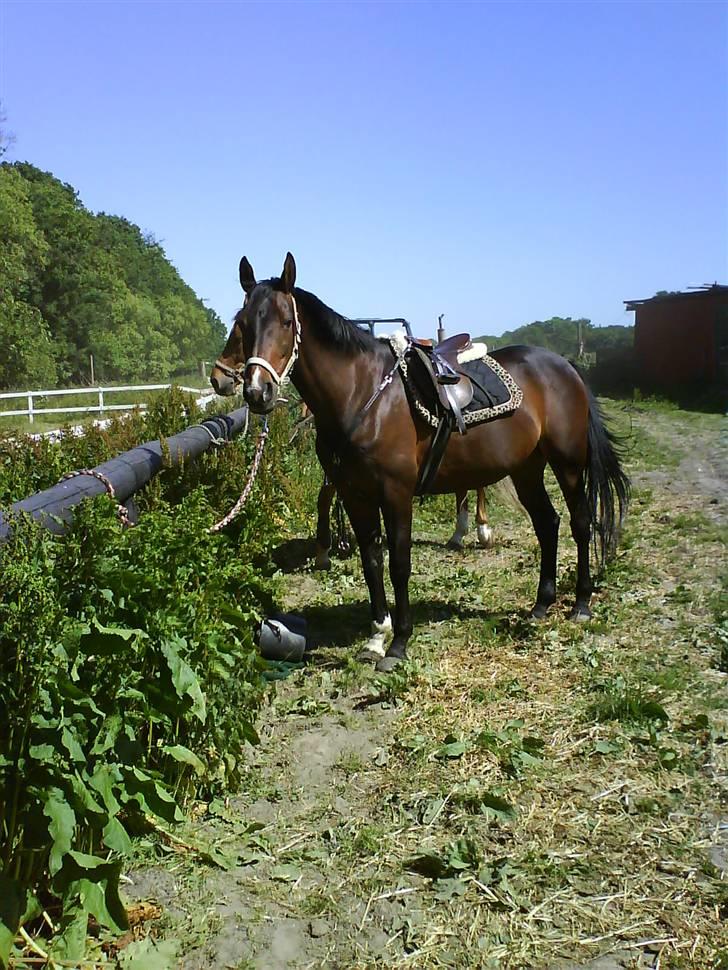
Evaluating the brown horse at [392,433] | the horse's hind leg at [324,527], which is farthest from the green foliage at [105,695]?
the horse's hind leg at [324,527]

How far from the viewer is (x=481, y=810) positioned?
3389mm

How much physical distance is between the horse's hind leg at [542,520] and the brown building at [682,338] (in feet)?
68.4

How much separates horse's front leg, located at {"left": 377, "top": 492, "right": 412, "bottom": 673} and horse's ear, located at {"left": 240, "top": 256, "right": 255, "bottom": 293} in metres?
1.52

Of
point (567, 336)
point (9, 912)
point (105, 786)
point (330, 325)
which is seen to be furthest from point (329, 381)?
point (567, 336)

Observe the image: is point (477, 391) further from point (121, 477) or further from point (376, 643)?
point (121, 477)

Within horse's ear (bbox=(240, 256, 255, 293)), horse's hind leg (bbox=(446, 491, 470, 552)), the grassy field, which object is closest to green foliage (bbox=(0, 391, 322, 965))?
the grassy field

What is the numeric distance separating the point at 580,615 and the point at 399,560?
154 centimetres

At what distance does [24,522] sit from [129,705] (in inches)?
29.6

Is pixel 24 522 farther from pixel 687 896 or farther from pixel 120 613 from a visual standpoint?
pixel 687 896

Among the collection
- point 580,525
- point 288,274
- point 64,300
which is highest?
point 64,300

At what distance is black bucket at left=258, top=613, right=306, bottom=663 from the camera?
4.83 metres

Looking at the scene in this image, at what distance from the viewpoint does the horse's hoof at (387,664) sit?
4.92 meters

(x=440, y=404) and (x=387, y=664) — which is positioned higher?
(x=440, y=404)

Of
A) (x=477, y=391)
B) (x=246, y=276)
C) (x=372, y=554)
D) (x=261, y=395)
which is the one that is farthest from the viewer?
(x=477, y=391)
